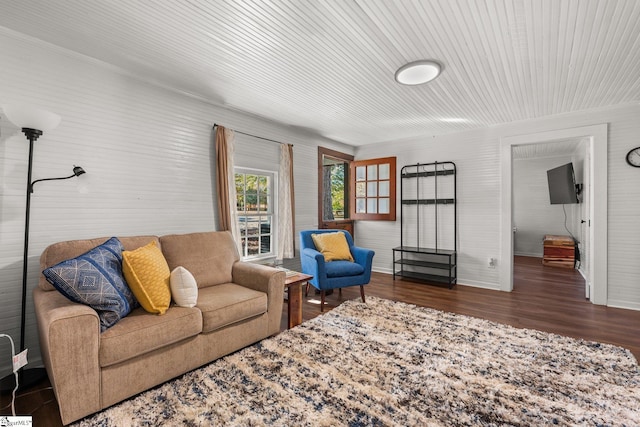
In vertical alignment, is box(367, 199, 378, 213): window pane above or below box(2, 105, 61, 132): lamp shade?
below

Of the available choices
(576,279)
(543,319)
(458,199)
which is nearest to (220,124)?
(458,199)

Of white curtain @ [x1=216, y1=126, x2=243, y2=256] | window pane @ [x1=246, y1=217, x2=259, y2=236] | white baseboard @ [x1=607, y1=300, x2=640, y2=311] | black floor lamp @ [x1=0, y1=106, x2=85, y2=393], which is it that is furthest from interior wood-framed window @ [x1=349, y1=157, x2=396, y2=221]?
black floor lamp @ [x1=0, y1=106, x2=85, y2=393]

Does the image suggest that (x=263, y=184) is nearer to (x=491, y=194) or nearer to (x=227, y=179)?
(x=227, y=179)

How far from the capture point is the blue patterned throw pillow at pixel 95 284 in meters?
1.67

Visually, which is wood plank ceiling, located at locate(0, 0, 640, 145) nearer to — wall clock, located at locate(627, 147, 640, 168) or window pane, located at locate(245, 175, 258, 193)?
wall clock, located at locate(627, 147, 640, 168)

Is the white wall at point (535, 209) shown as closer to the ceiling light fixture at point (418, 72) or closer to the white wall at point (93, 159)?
the ceiling light fixture at point (418, 72)

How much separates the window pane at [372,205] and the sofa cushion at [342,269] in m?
1.89

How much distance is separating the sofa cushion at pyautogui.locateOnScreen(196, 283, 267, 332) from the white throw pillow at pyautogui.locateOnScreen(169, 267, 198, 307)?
3.7 inches

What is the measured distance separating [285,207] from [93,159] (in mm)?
2257

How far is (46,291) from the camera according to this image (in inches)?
78.7

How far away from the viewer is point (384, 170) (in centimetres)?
522

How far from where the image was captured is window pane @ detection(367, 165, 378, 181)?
209 inches

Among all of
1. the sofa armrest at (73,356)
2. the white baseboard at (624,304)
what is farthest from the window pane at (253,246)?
the white baseboard at (624,304)

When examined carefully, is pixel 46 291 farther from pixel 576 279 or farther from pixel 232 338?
pixel 576 279
